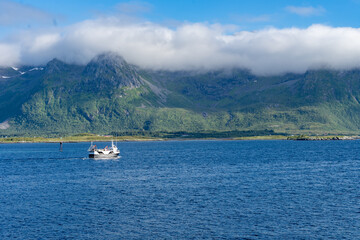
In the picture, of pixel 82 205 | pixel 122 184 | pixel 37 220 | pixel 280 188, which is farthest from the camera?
pixel 122 184

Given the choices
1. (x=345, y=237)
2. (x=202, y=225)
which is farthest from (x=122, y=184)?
(x=345, y=237)

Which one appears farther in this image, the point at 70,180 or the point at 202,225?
the point at 70,180

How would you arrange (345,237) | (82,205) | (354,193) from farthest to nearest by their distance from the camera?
(354,193), (82,205), (345,237)

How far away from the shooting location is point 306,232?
58969mm

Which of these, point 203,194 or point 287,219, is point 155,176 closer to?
point 203,194

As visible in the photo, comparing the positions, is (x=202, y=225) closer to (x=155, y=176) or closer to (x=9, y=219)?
(x=9, y=219)

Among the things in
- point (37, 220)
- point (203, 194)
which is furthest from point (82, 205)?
point (203, 194)

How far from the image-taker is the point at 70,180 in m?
115

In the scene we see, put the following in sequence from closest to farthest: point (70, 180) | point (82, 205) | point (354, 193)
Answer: point (82, 205) < point (354, 193) < point (70, 180)

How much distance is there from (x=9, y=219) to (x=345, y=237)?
51.5m

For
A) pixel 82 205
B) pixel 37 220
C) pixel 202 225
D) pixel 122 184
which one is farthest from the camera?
pixel 122 184

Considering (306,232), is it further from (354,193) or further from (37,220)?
(37,220)

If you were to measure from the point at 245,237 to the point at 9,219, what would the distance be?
3857cm

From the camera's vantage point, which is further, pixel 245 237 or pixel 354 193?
pixel 354 193
